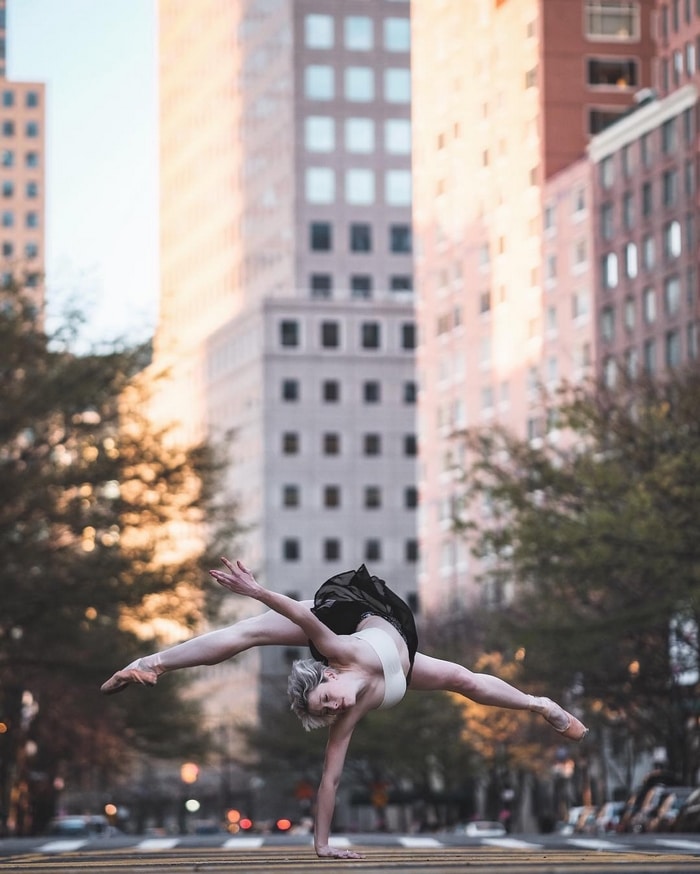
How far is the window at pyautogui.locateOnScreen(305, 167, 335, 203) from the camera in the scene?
18088 centimetres

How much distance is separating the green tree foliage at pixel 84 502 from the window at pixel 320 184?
437ft

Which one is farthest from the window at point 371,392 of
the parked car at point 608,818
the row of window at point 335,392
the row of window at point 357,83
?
the parked car at point 608,818

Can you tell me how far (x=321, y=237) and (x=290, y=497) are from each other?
75.3 feet

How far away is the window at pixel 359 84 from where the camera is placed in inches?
7259

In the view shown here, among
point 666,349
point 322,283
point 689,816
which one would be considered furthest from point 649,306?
point 689,816

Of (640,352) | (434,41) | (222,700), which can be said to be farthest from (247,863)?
(222,700)

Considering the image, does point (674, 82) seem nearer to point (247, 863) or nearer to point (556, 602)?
point (556, 602)

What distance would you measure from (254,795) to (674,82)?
63.8 m

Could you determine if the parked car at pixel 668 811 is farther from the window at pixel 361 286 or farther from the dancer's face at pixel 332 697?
the window at pixel 361 286

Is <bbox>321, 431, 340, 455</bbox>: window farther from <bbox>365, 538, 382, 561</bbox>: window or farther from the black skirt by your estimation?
the black skirt

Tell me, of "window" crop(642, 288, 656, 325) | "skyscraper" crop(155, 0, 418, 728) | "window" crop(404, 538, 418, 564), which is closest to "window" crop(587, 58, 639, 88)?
"window" crop(642, 288, 656, 325)

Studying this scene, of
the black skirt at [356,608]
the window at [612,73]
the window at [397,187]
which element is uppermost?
the window at [397,187]

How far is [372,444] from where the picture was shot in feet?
566

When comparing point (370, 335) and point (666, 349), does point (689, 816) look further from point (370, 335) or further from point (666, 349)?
point (370, 335)
